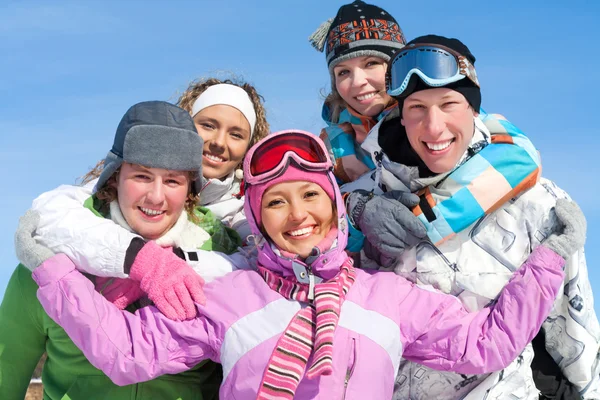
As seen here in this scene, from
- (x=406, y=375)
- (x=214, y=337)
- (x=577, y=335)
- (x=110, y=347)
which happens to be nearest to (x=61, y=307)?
(x=110, y=347)

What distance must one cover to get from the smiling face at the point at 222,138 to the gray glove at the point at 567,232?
1.94 meters

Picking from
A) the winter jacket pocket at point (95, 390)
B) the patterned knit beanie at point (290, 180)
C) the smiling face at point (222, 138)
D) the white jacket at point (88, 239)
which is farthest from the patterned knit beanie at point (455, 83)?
the winter jacket pocket at point (95, 390)

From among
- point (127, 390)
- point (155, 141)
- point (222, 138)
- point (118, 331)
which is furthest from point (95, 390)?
point (222, 138)

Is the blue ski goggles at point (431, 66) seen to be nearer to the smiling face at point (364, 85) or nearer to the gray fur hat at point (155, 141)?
the smiling face at point (364, 85)

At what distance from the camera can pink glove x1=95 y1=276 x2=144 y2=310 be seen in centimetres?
357

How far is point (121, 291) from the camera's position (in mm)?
3584

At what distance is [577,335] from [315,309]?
1.52m

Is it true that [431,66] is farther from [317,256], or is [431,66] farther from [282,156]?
[317,256]

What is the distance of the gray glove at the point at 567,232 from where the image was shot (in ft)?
11.7

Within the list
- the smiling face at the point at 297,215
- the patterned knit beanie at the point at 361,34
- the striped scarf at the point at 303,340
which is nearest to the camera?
the striped scarf at the point at 303,340

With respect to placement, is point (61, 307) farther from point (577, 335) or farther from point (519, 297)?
point (577, 335)

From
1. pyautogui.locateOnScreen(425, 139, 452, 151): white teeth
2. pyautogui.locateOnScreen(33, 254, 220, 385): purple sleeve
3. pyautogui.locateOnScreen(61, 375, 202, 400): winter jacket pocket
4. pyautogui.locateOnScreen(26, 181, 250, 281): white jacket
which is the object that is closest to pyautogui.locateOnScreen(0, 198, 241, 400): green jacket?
pyautogui.locateOnScreen(61, 375, 202, 400): winter jacket pocket

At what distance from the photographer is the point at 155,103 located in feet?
12.3

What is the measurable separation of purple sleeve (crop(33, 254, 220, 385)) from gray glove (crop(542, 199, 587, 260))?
172cm
